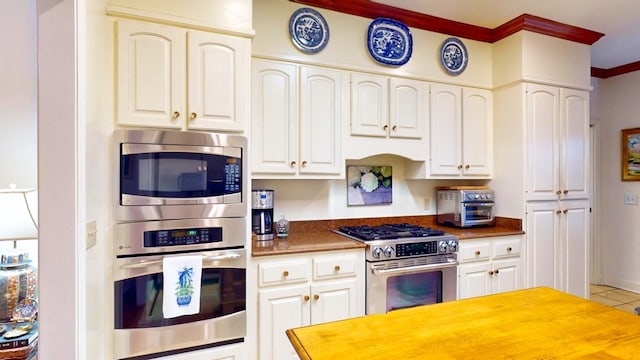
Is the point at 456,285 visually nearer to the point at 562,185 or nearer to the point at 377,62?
the point at 562,185

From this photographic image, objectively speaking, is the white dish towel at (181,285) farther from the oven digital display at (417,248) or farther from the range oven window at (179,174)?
the oven digital display at (417,248)

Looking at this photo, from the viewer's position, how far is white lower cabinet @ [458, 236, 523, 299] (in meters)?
2.64

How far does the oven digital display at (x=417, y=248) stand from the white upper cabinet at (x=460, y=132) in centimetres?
75

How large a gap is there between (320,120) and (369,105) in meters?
0.46

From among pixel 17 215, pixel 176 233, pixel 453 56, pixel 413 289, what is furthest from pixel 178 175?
pixel 453 56

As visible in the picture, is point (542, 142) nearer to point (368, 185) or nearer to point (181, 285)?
point (368, 185)

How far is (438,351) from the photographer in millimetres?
940

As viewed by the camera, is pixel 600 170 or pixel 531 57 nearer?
pixel 531 57

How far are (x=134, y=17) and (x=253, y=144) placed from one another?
100 centimetres

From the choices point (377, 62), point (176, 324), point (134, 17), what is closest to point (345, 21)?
point (377, 62)

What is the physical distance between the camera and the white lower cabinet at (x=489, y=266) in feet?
8.66

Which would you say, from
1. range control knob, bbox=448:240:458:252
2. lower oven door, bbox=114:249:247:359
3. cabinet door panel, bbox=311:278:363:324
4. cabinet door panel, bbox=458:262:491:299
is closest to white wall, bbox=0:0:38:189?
lower oven door, bbox=114:249:247:359

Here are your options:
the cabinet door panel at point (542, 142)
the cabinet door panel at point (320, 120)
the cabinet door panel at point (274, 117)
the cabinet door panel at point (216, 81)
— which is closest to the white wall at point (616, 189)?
the cabinet door panel at point (542, 142)

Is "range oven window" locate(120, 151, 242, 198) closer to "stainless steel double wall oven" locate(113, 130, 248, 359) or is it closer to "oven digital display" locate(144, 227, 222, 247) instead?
"stainless steel double wall oven" locate(113, 130, 248, 359)
